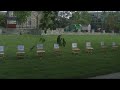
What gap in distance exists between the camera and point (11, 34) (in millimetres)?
35656
